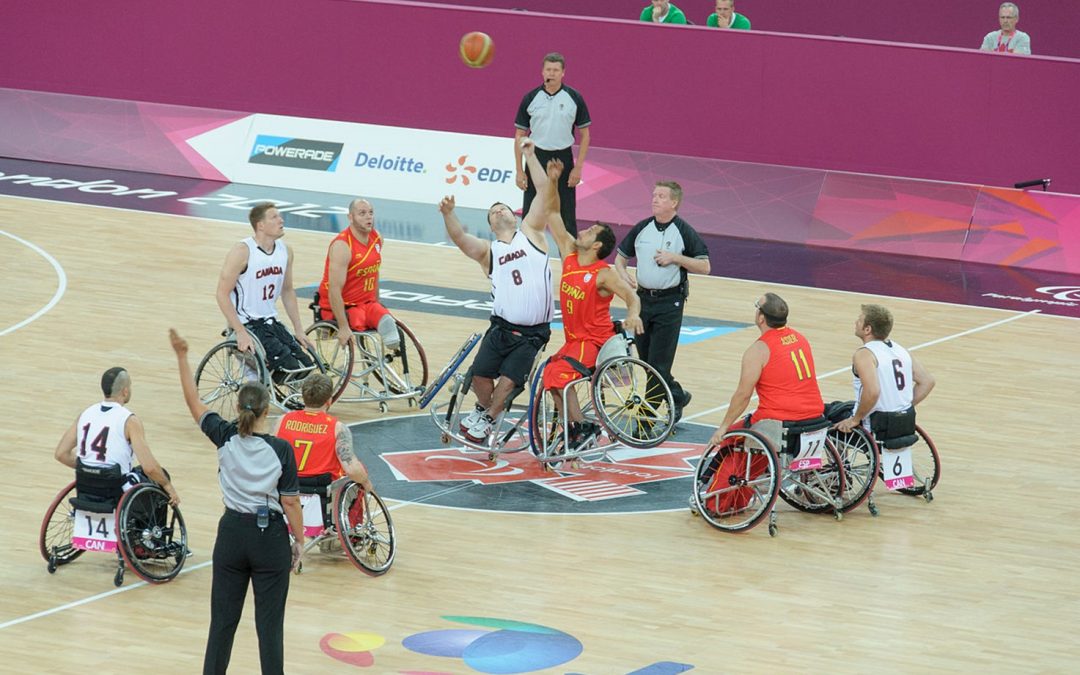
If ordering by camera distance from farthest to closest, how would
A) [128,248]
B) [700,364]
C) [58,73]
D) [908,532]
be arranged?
1. [58,73]
2. [128,248]
3. [700,364]
4. [908,532]

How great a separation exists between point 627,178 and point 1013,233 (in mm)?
5355

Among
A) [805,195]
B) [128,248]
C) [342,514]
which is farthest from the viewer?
[805,195]

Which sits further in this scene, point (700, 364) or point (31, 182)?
point (31, 182)

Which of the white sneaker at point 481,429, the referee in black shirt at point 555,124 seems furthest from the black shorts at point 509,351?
the referee in black shirt at point 555,124

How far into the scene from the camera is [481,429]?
13.3 m

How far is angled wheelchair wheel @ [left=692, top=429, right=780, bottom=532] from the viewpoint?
456 inches

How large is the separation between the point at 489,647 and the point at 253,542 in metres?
1.79

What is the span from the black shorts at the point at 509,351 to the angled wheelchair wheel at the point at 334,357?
56.9 inches

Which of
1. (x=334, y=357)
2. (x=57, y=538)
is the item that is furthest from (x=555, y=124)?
(x=57, y=538)

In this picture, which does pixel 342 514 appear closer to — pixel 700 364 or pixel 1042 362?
pixel 700 364

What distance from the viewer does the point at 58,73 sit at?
27.1 m

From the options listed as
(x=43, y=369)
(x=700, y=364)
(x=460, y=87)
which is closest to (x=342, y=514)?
(x=43, y=369)

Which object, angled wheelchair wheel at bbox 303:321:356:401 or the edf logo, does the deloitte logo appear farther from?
the edf logo

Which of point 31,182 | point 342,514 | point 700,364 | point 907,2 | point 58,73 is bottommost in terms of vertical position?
point 342,514
